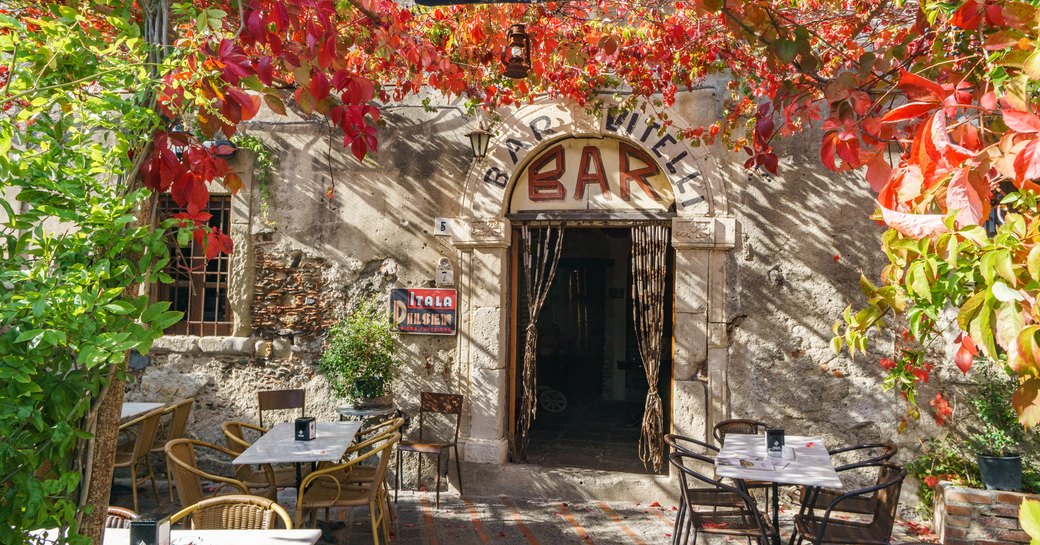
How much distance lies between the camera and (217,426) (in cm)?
648

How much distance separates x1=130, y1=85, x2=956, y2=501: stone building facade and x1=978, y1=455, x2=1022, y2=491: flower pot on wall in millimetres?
607

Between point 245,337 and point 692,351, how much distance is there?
3.91 meters

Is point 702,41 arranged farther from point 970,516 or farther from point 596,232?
point 596,232

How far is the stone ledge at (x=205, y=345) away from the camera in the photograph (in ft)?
21.1

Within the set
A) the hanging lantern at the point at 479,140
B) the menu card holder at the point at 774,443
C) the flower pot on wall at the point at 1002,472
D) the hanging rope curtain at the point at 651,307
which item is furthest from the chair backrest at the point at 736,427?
the hanging lantern at the point at 479,140

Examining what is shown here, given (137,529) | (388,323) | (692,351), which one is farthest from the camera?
(388,323)

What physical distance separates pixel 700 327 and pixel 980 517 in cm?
228

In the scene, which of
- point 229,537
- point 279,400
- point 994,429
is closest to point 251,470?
point 279,400

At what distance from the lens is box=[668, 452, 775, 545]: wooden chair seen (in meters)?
3.96

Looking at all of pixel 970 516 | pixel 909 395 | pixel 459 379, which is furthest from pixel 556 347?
pixel 909 395

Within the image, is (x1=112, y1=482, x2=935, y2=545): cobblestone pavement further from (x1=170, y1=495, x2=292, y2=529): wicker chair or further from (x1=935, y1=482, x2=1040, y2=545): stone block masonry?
(x1=170, y1=495, x2=292, y2=529): wicker chair

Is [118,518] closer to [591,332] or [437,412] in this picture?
[437,412]

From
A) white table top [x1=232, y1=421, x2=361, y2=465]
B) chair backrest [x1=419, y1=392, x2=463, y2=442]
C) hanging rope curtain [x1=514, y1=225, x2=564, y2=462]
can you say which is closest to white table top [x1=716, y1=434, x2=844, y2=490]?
hanging rope curtain [x1=514, y1=225, x2=564, y2=462]

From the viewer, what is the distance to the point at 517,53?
4836 mm
